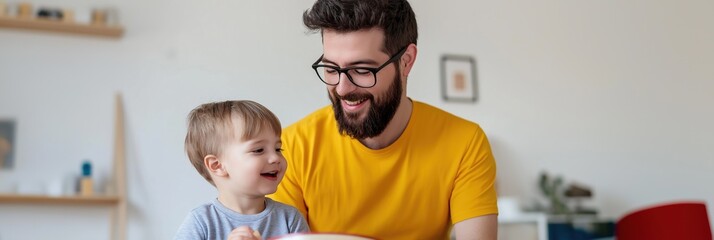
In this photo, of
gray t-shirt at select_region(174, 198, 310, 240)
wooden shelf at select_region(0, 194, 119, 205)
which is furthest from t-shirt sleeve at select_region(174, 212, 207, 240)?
wooden shelf at select_region(0, 194, 119, 205)

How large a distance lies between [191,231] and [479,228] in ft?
2.55

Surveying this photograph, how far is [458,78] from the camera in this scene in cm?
479

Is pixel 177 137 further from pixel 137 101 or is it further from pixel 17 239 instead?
pixel 17 239

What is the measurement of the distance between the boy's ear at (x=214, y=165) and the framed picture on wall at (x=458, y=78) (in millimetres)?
3204

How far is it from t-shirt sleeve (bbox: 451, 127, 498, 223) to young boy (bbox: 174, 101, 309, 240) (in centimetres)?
54

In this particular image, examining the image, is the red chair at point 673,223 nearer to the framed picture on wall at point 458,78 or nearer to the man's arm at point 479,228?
the man's arm at point 479,228

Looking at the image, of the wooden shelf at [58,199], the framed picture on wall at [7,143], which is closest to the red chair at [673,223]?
the wooden shelf at [58,199]

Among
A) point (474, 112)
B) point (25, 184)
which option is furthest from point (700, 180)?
point (25, 184)

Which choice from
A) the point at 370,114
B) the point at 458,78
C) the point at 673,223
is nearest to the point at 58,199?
the point at 458,78

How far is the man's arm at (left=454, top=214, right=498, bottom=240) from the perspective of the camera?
Result: 2.03 meters

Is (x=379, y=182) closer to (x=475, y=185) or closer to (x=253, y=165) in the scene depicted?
(x=475, y=185)

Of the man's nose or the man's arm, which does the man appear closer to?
the man's arm

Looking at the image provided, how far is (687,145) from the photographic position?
17.7 feet

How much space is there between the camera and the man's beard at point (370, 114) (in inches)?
77.0
